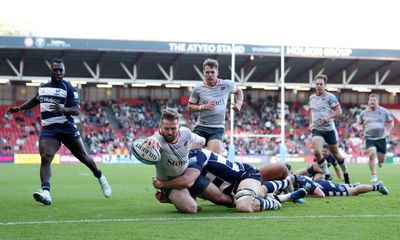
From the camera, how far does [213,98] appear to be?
12.3 metres

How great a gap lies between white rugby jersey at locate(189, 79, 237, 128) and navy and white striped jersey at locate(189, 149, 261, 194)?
9.91ft

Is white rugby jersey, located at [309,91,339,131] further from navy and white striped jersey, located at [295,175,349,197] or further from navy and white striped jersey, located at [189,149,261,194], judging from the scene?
navy and white striped jersey, located at [189,149,261,194]

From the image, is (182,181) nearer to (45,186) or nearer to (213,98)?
(45,186)

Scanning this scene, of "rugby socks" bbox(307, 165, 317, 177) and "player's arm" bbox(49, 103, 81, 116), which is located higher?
"player's arm" bbox(49, 103, 81, 116)

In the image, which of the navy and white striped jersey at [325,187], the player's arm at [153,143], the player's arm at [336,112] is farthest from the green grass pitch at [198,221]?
the player's arm at [336,112]

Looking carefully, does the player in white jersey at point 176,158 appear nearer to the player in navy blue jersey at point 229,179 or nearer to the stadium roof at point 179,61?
the player in navy blue jersey at point 229,179

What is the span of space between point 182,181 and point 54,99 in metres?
3.19

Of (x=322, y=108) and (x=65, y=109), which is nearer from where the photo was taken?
(x=65, y=109)

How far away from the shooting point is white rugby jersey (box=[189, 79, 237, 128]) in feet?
40.3

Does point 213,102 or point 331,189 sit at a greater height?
point 213,102

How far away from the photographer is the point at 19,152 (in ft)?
153

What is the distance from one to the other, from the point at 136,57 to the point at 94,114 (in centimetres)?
719

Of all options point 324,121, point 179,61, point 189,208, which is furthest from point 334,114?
point 179,61

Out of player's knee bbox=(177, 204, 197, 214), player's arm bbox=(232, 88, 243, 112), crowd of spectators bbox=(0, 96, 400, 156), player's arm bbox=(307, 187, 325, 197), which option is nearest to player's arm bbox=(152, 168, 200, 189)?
player's knee bbox=(177, 204, 197, 214)
